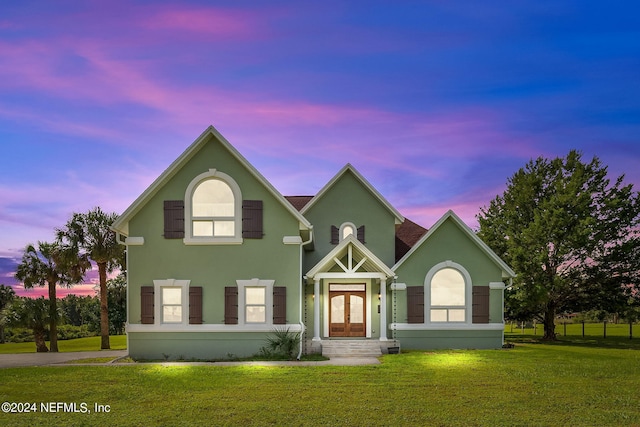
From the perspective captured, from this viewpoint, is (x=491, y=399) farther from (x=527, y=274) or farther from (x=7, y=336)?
(x=7, y=336)

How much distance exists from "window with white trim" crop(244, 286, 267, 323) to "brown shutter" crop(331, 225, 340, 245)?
568 centimetres

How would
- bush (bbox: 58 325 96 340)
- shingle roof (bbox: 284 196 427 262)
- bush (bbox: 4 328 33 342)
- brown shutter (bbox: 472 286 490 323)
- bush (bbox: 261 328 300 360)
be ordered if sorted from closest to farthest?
bush (bbox: 261 328 300 360)
brown shutter (bbox: 472 286 490 323)
shingle roof (bbox: 284 196 427 262)
bush (bbox: 58 325 96 340)
bush (bbox: 4 328 33 342)

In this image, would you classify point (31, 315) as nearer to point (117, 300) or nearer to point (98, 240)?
point (98, 240)

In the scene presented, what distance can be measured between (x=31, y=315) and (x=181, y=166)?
445 inches

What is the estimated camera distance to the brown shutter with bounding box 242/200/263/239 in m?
19.4

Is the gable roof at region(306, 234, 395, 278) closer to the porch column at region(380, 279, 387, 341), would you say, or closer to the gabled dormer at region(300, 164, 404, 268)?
the porch column at region(380, 279, 387, 341)

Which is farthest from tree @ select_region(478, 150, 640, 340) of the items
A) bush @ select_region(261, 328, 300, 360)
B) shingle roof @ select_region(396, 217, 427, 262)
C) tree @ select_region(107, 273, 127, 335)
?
tree @ select_region(107, 273, 127, 335)

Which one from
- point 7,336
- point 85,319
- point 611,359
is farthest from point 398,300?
point 85,319

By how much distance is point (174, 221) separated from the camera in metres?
19.5

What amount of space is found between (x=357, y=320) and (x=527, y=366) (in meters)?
8.17

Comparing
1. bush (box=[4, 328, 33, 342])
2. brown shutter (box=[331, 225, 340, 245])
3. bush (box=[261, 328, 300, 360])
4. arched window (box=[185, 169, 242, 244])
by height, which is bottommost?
bush (box=[4, 328, 33, 342])

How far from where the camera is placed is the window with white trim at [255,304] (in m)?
19.3

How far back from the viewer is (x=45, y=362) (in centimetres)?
1842

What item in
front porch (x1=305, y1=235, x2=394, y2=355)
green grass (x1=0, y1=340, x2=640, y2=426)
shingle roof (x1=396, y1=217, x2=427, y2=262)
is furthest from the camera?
shingle roof (x1=396, y1=217, x2=427, y2=262)
